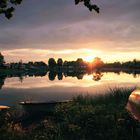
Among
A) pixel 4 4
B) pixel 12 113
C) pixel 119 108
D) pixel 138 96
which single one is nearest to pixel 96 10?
pixel 4 4

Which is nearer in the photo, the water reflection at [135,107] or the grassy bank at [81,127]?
the water reflection at [135,107]

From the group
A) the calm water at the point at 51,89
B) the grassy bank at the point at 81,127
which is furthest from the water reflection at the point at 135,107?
the calm water at the point at 51,89

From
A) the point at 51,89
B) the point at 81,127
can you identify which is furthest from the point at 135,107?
the point at 51,89

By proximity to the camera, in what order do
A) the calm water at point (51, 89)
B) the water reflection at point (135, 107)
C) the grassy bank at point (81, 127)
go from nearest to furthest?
the water reflection at point (135, 107), the grassy bank at point (81, 127), the calm water at point (51, 89)

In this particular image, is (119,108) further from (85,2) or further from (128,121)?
(85,2)

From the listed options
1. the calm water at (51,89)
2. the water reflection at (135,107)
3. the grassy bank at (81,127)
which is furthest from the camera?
the calm water at (51,89)

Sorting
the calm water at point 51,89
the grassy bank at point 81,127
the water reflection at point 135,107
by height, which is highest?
the water reflection at point 135,107

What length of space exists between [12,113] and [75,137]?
6.79 meters

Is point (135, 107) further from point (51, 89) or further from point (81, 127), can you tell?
point (51, 89)

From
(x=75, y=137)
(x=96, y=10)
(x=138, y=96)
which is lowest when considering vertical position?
(x=75, y=137)

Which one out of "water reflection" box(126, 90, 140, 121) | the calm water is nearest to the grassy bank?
"water reflection" box(126, 90, 140, 121)

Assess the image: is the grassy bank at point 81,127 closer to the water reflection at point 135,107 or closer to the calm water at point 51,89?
the water reflection at point 135,107

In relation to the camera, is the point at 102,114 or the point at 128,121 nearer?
the point at 128,121

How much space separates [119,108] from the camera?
59.1 ft
